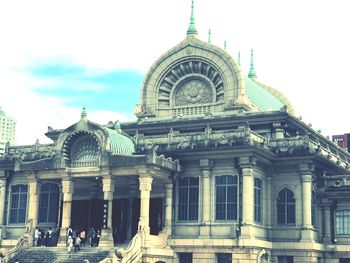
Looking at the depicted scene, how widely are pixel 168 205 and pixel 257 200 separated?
22.3 ft

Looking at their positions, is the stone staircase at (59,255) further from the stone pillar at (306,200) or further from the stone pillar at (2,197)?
the stone pillar at (306,200)

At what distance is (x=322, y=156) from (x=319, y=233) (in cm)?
628

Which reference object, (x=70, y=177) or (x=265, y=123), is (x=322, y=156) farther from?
(x=70, y=177)

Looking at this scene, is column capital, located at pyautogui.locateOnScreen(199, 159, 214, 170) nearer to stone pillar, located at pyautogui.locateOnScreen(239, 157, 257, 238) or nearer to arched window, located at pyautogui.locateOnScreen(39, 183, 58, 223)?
stone pillar, located at pyautogui.locateOnScreen(239, 157, 257, 238)

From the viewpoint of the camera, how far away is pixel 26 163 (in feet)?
169

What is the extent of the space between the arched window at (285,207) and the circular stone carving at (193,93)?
11.9 metres

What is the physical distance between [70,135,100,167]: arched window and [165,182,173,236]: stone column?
5953 mm

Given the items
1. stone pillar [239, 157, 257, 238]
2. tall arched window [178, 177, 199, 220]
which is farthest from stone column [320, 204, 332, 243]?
tall arched window [178, 177, 199, 220]

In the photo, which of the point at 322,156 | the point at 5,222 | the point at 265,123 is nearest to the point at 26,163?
the point at 5,222

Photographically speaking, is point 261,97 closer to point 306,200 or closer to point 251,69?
point 251,69

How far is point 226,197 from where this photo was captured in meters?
48.7

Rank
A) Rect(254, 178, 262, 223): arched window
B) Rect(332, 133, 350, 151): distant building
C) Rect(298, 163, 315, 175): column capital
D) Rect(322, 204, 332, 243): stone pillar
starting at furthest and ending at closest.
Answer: Rect(332, 133, 350, 151): distant building, Rect(322, 204, 332, 243): stone pillar, Rect(298, 163, 315, 175): column capital, Rect(254, 178, 262, 223): arched window

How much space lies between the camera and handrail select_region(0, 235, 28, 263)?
1904 inches

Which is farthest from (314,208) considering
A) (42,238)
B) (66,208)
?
(42,238)
